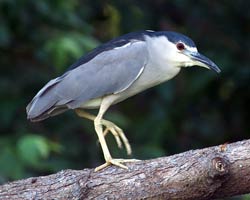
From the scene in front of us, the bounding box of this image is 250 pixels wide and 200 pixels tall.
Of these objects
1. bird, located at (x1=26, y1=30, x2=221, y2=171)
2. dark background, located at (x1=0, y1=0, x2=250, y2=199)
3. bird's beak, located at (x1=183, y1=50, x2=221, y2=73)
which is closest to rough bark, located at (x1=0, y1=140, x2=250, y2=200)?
bird, located at (x1=26, y1=30, x2=221, y2=171)

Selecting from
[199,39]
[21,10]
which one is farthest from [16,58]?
[199,39]

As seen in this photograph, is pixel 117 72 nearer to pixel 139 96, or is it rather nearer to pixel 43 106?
pixel 43 106

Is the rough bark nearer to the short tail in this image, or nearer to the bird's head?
the short tail

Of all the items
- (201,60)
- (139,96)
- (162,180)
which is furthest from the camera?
(139,96)

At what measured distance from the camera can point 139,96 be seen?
8633 millimetres

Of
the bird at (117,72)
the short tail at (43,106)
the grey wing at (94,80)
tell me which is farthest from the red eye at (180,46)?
the short tail at (43,106)

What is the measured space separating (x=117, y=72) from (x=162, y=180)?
0.90 m

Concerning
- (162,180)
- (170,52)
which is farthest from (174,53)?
(162,180)

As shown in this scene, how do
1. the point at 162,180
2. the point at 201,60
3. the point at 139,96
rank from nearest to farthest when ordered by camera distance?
the point at 162,180, the point at 201,60, the point at 139,96

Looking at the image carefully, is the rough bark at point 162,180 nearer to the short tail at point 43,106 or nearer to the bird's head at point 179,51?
the short tail at point 43,106

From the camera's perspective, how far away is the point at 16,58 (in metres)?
7.69

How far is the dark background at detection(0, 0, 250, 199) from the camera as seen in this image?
7.24m

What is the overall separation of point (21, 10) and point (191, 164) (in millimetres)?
3534

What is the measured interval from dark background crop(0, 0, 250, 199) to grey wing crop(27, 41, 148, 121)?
183 cm
